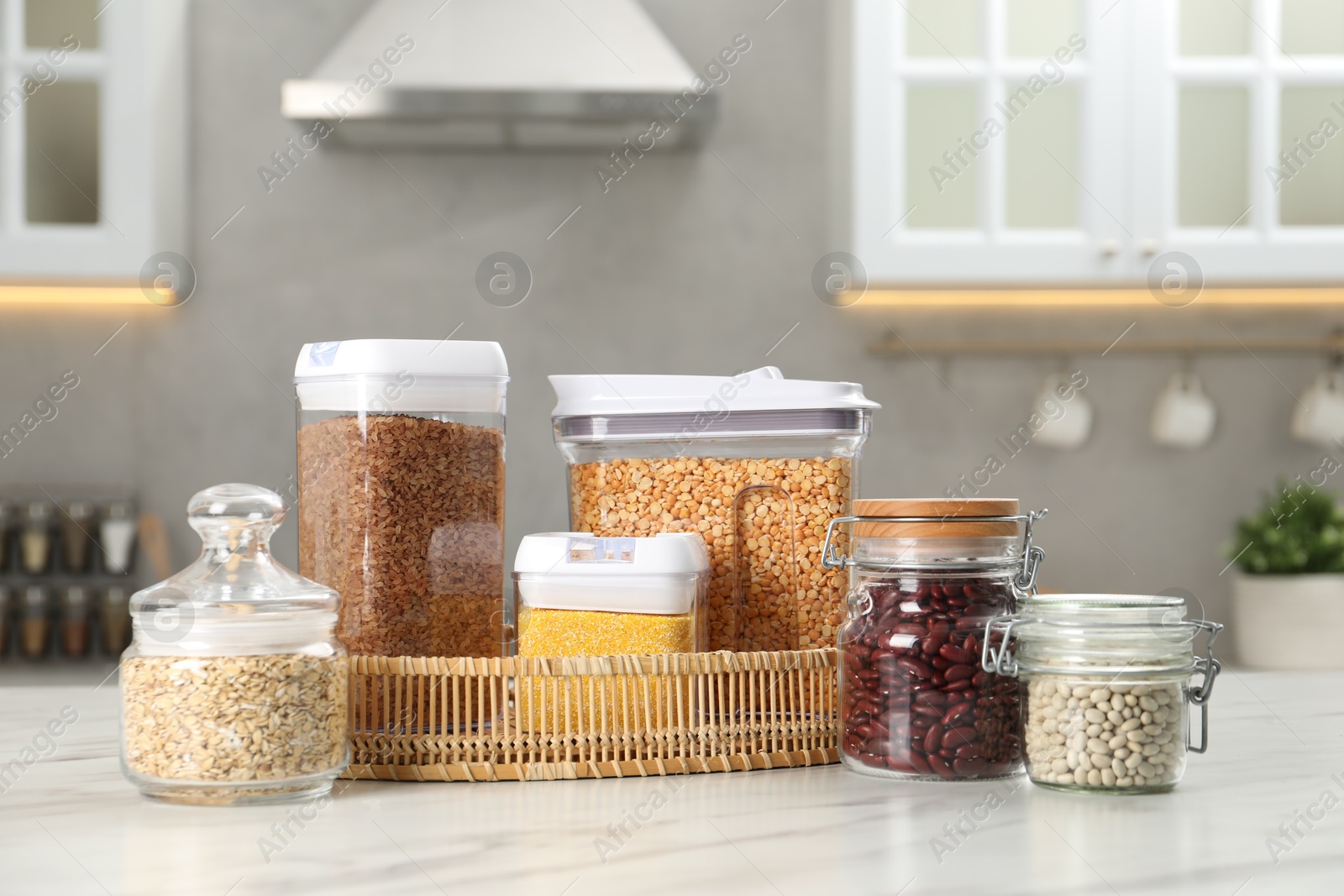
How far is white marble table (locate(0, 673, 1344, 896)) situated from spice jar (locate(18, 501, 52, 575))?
1620mm

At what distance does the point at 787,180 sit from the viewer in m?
2.48

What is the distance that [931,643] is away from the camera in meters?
0.76

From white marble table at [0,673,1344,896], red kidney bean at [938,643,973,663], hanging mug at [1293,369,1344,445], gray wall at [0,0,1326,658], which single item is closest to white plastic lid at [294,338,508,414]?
white marble table at [0,673,1344,896]

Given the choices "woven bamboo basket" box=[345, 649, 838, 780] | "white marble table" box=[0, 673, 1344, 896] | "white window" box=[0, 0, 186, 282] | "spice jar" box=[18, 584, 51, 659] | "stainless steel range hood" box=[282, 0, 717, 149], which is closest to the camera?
"white marble table" box=[0, 673, 1344, 896]

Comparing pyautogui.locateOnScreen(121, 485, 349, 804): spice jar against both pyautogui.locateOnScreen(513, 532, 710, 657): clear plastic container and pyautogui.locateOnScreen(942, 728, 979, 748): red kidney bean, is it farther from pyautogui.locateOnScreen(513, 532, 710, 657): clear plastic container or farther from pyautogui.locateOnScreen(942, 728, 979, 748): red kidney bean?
pyautogui.locateOnScreen(942, 728, 979, 748): red kidney bean

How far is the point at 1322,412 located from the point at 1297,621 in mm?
483

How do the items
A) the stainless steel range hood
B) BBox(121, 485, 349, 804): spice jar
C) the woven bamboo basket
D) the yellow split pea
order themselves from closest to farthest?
BBox(121, 485, 349, 804): spice jar → the woven bamboo basket → the yellow split pea → the stainless steel range hood

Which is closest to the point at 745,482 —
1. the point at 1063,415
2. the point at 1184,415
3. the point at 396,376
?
the point at 396,376

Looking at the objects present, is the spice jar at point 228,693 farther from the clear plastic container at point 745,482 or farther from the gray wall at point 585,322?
the gray wall at point 585,322

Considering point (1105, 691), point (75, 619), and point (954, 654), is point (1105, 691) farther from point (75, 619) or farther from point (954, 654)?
point (75, 619)

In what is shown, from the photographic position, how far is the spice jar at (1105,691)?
72cm

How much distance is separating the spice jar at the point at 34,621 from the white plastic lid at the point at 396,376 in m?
1.67

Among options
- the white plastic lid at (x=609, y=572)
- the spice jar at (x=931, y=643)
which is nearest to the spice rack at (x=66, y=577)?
the white plastic lid at (x=609, y=572)

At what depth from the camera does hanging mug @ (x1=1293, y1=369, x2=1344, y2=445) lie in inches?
94.7
